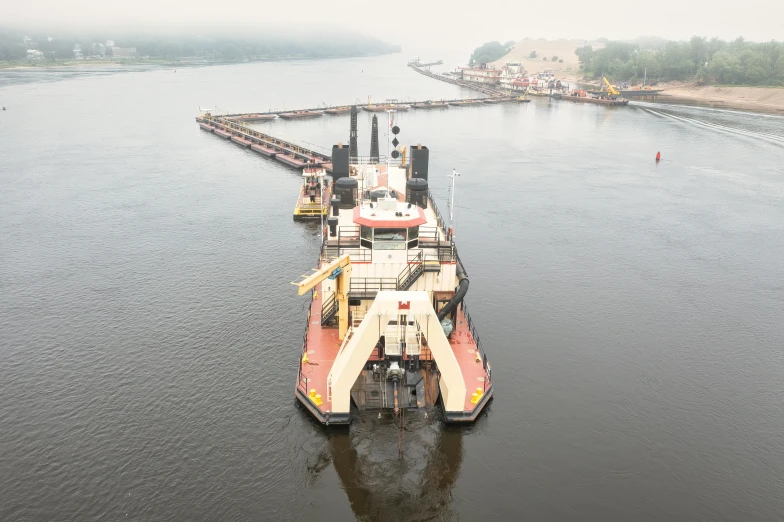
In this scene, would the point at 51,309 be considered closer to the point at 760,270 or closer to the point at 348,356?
the point at 348,356

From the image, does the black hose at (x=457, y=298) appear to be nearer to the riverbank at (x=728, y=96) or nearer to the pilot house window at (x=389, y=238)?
the pilot house window at (x=389, y=238)

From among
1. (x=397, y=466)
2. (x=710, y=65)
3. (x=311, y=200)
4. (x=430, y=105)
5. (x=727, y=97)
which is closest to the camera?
(x=397, y=466)

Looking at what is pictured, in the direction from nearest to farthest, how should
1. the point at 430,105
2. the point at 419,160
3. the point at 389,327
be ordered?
the point at 389,327, the point at 419,160, the point at 430,105

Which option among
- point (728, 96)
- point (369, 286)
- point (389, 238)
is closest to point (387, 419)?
point (369, 286)

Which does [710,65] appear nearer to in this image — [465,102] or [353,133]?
[465,102]

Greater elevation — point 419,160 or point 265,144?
point 419,160
